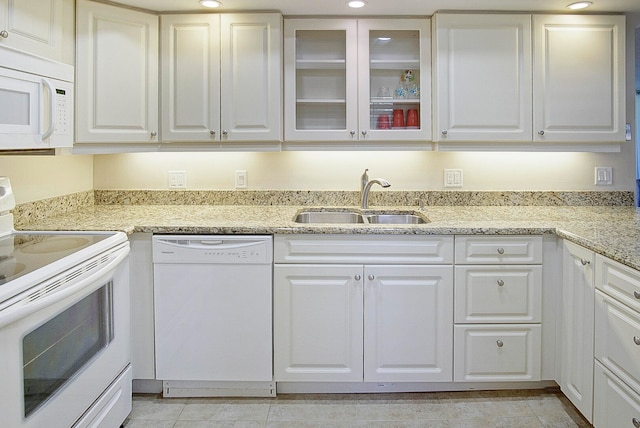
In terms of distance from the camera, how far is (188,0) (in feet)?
8.22

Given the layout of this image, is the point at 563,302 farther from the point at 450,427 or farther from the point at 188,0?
the point at 188,0

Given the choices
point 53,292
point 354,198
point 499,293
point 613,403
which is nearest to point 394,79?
point 354,198

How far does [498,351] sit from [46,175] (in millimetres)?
2337

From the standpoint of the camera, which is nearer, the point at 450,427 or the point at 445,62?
the point at 450,427

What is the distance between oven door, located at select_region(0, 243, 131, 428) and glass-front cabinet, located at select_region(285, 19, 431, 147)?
1.20 metres

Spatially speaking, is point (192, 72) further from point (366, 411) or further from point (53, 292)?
point (366, 411)

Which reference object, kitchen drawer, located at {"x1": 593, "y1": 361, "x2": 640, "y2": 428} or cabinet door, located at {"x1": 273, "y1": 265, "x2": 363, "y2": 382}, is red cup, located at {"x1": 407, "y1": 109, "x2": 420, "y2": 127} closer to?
cabinet door, located at {"x1": 273, "y1": 265, "x2": 363, "y2": 382}

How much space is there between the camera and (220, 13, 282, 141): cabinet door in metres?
2.64

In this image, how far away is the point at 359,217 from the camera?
2854mm

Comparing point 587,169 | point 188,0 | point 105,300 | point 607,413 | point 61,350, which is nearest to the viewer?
point 61,350

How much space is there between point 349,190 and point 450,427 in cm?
137

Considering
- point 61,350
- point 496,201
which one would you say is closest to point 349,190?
point 496,201

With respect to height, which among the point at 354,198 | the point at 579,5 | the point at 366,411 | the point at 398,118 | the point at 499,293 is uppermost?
the point at 579,5

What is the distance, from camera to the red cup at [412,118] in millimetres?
2715
